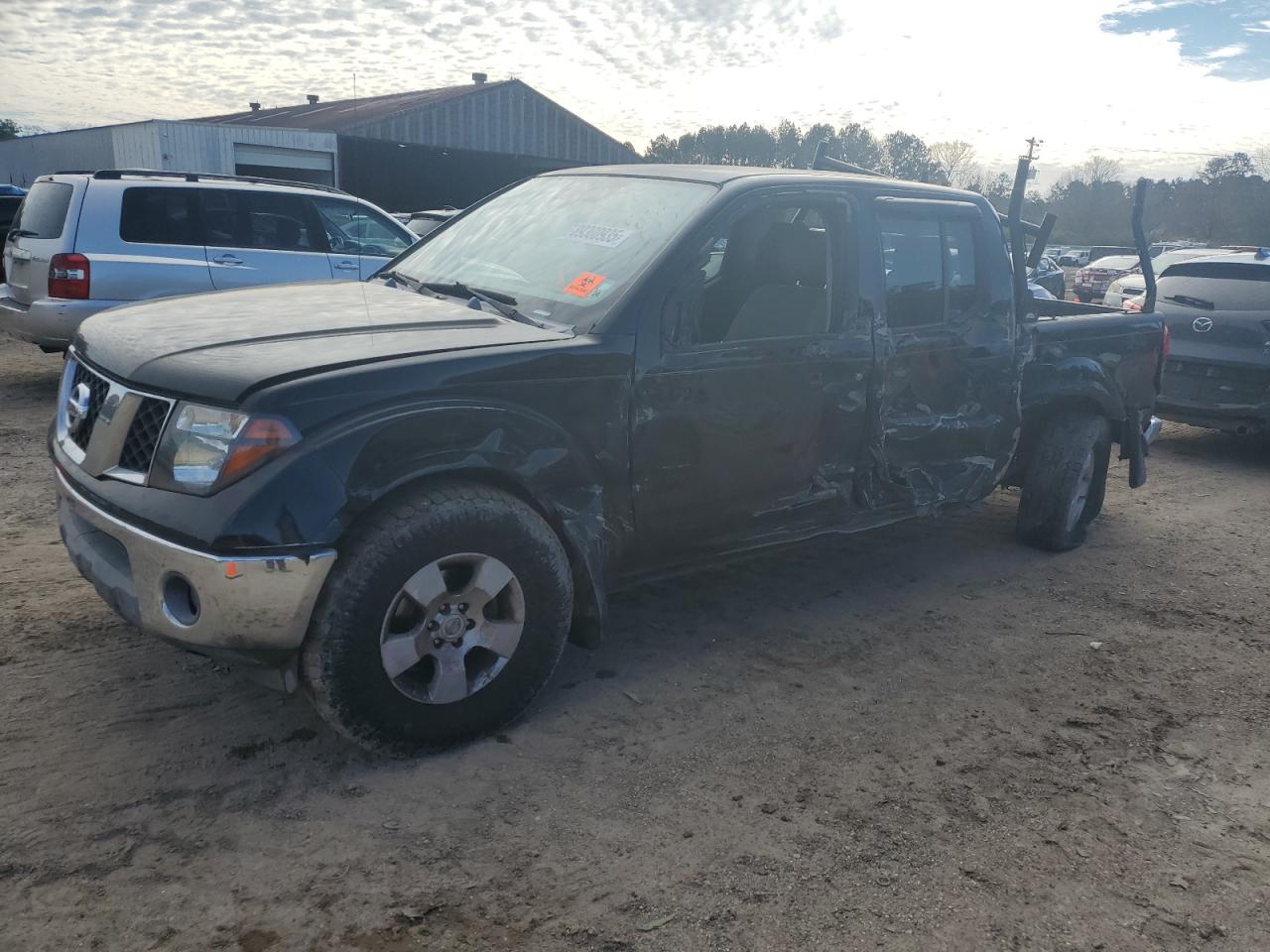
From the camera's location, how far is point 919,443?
449cm

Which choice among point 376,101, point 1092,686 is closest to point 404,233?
point 1092,686

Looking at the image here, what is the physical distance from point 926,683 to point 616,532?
1.44 meters

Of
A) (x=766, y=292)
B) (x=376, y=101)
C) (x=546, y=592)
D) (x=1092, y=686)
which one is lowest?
(x=1092, y=686)

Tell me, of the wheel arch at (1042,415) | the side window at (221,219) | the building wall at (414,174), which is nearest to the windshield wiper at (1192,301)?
the wheel arch at (1042,415)

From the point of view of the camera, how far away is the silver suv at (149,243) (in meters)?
7.61

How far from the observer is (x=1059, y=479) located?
549 cm

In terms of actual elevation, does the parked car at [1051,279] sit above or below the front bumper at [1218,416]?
above

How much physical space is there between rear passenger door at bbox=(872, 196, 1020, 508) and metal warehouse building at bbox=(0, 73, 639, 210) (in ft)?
87.9

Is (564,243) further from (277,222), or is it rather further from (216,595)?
(277,222)

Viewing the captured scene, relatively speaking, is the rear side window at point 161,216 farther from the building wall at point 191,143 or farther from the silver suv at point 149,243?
the building wall at point 191,143

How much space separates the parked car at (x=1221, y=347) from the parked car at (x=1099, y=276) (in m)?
19.2

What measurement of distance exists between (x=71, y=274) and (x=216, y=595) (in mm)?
6046

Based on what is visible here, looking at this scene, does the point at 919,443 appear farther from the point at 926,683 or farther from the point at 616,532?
the point at 616,532

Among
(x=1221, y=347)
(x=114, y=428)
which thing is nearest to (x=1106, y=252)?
(x=1221, y=347)
